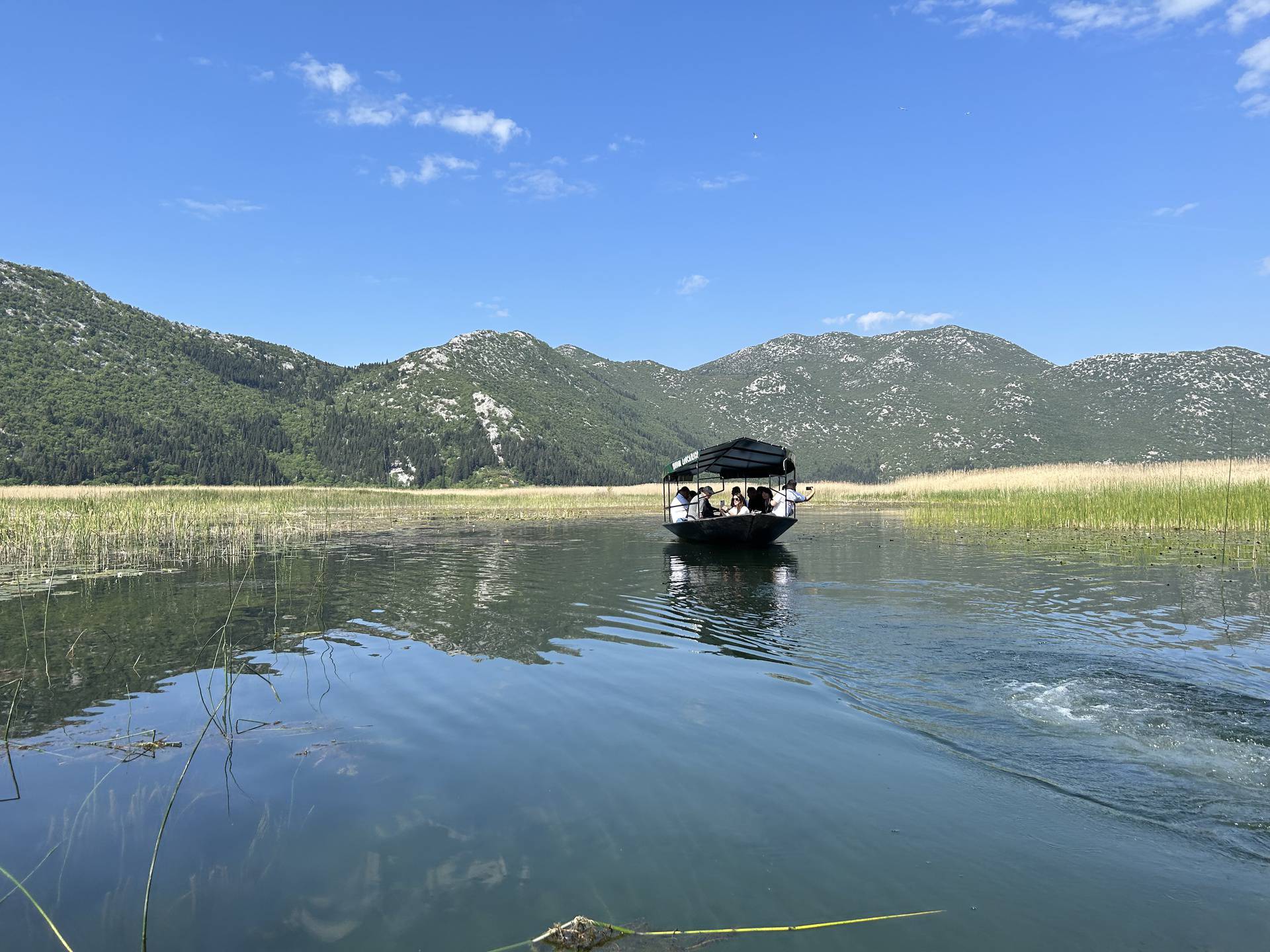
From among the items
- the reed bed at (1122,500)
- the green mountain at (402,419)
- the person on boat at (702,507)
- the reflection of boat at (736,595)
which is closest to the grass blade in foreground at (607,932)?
the reflection of boat at (736,595)

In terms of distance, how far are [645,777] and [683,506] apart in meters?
23.1

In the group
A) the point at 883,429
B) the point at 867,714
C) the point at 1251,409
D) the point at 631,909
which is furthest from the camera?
the point at 883,429

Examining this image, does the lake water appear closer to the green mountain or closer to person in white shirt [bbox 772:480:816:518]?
person in white shirt [bbox 772:480:816:518]

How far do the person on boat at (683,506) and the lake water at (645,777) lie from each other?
15948 millimetres

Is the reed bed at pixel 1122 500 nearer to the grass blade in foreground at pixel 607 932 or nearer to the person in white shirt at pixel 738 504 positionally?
the person in white shirt at pixel 738 504

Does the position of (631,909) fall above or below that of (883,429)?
below

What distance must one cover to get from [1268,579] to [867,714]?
46.4 feet

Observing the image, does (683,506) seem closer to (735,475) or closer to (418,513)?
(735,475)

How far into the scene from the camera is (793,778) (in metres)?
5.91

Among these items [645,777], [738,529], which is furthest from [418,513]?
[645,777]

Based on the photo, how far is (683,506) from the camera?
29000 mm

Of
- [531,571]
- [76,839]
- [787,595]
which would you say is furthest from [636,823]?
[531,571]

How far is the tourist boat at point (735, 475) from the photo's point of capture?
24641 mm

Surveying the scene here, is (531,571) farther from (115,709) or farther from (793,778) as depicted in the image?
(793,778)
